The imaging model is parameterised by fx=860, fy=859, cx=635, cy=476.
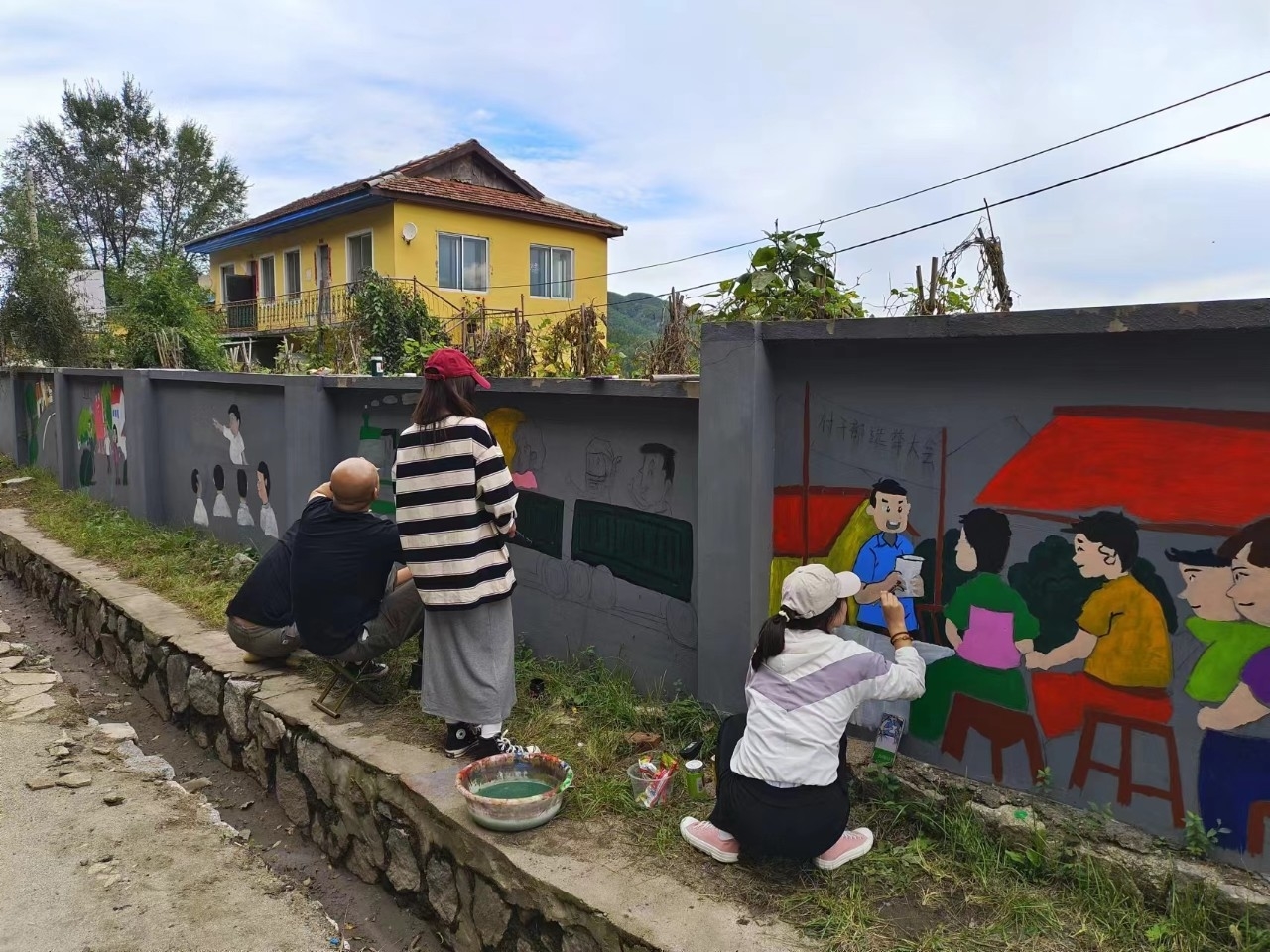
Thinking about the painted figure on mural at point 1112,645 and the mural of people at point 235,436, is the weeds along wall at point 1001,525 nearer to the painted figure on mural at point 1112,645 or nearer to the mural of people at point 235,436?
the painted figure on mural at point 1112,645

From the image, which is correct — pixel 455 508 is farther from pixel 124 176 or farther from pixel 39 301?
pixel 124 176

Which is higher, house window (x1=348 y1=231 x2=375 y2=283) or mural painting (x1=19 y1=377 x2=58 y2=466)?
house window (x1=348 y1=231 x2=375 y2=283)

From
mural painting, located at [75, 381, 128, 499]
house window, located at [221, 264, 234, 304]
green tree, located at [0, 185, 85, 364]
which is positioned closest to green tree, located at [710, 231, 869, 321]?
mural painting, located at [75, 381, 128, 499]

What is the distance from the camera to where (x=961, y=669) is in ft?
9.77

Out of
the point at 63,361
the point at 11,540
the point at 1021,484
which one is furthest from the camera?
the point at 63,361

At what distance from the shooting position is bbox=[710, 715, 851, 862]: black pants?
2.63 metres

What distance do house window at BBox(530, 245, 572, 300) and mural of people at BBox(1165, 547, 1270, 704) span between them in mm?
20178

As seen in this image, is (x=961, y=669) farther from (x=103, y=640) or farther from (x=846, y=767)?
(x=103, y=640)

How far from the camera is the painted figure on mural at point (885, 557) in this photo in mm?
3090

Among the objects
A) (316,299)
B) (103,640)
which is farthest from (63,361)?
(103,640)

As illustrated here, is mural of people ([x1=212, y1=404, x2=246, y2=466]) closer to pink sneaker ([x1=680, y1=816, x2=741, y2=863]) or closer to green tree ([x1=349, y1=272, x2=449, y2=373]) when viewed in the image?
green tree ([x1=349, y1=272, x2=449, y2=373])

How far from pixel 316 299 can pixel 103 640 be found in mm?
15956

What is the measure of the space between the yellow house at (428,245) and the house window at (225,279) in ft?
2.23

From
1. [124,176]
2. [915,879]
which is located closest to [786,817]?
[915,879]
